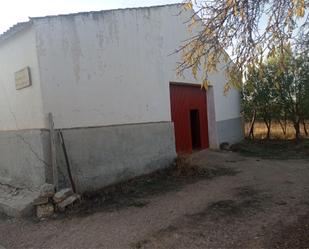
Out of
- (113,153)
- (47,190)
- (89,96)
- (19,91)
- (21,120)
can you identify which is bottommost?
(47,190)

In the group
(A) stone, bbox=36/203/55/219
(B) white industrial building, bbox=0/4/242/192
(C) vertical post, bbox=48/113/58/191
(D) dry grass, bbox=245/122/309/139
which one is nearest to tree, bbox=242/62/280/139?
(D) dry grass, bbox=245/122/309/139

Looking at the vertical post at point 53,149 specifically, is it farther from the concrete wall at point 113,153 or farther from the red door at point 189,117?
the red door at point 189,117

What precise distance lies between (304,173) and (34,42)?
6.95 metres

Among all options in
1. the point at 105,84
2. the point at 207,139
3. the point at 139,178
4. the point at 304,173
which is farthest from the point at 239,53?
the point at 207,139

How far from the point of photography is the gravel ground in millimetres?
5031

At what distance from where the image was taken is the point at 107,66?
8.42 m

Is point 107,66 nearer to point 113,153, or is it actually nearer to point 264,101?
point 113,153

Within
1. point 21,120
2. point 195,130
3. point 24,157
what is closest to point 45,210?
point 24,157

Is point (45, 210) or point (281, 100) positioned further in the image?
point (281, 100)

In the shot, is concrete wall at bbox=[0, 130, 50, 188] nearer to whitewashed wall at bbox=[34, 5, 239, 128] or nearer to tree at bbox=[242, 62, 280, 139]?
whitewashed wall at bbox=[34, 5, 239, 128]

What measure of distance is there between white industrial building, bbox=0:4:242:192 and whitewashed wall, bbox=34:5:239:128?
0.07 ft

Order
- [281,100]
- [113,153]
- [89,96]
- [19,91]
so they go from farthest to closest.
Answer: [281,100], [113,153], [19,91], [89,96]

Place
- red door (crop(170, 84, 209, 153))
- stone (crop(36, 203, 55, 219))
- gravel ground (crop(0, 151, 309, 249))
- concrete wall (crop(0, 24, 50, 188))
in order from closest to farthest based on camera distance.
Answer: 1. gravel ground (crop(0, 151, 309, 249))
2. stone (crop(36, 203, 55, 219))
3. concrete wall (crop(0, 24, 50, 188))
4. red door (crop(170, 84, 209, 153))

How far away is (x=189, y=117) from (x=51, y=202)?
592cm
